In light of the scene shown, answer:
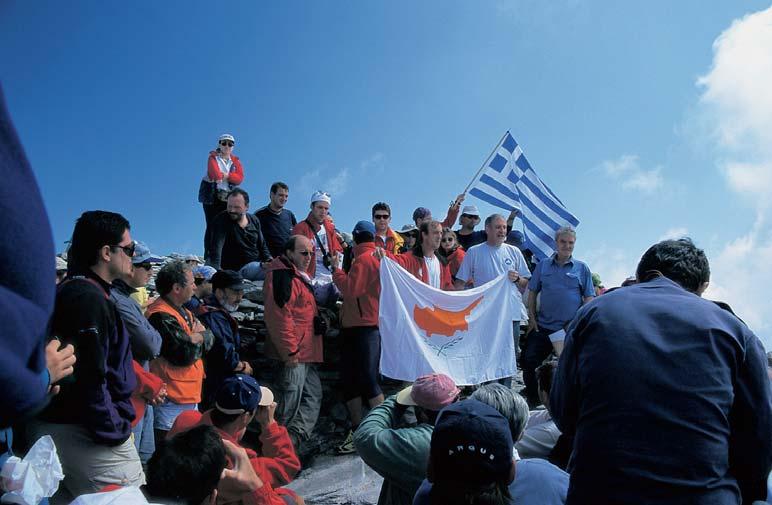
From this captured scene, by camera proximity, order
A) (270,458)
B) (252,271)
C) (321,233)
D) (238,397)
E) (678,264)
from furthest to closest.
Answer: (252,271)
(321,233)
(270,458)
(238,397)
(678,264)

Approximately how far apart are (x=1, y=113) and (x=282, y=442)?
355 cm

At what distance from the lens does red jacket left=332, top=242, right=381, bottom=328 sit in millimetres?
7414

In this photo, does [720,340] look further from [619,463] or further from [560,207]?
[560,207]

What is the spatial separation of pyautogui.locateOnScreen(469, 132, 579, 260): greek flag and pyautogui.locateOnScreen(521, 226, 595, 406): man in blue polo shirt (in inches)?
60.2

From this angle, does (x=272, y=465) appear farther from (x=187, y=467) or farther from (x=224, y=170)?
(x=224, y=170)

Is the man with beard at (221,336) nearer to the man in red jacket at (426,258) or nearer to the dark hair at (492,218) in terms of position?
the man in red jacket at (426,258)

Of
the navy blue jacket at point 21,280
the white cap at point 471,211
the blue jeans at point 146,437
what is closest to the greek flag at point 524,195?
the white cap at point 471,211

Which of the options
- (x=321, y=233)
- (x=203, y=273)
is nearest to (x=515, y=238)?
(x=321, y=233)

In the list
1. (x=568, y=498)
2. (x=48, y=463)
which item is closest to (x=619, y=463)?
(x=568, y=498)

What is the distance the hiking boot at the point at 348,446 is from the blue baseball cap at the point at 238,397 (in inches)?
144

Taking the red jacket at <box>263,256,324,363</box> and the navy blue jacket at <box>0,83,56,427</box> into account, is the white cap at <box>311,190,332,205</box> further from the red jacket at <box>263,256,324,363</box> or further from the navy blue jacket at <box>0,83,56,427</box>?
the navy blue jacket at <box>0,83,56,427</box>

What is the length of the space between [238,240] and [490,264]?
3795mm

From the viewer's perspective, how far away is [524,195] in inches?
411

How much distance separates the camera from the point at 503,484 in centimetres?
250
